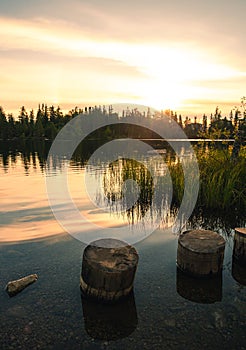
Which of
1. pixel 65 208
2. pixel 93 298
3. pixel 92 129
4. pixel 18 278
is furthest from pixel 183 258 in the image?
pixel 92 129

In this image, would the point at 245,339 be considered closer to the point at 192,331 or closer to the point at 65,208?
the point at 192,331

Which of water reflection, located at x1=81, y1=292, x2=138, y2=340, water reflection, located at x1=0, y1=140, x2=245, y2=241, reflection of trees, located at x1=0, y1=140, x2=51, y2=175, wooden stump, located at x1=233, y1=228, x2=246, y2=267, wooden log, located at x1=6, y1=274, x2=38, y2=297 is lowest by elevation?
reflection of trees, located at x1=0, y1=140, x2=51, y2=175

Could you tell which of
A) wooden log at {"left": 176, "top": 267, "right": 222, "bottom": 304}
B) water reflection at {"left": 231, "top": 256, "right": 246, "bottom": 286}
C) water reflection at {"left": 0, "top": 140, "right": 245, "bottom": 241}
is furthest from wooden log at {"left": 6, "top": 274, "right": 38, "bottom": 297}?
water reflection at {"left": 231, "top": 256, "right": 246, "bottom": 286}

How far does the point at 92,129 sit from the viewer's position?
16475 cm

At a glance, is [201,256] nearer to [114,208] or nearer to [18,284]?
[18,284]

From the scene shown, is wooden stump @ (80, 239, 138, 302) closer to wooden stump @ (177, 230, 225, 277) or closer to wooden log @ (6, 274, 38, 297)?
wooden log @ (6, 274, 38, 297)

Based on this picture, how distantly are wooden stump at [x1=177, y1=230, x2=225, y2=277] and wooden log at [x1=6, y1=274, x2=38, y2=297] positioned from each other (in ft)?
12.5

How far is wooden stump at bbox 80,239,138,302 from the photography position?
550cm

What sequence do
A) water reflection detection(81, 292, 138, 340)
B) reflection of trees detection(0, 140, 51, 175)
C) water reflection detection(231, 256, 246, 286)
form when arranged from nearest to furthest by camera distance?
water reflection detection(81, 292, 138, 340) → water reflection detection(231, 256, 246, 286) → reflection of trees detection(0, 140, 51, 175)

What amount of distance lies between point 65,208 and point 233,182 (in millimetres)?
8540

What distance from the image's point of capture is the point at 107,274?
5453 mm

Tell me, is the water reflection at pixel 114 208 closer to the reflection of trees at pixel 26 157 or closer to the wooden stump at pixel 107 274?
the wooden stump at pixel 107 274

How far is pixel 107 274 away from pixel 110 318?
2.73 ft

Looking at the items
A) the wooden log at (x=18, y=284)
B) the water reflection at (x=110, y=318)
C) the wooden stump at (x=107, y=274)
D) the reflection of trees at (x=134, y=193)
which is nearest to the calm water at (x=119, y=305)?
the water reflection at (x=110, y=318)
